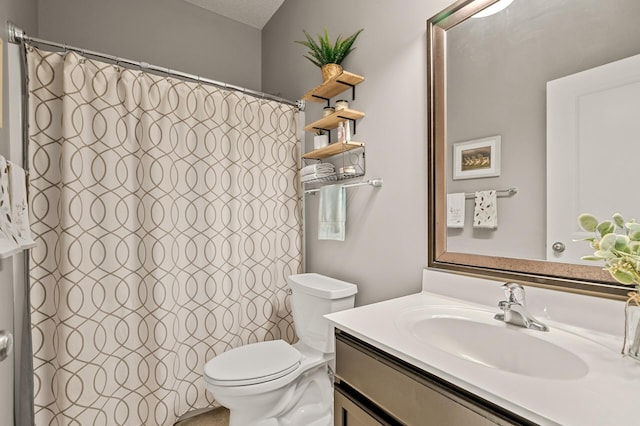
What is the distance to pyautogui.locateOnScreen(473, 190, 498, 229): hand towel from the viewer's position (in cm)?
108

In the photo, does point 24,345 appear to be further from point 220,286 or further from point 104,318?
point 220,286

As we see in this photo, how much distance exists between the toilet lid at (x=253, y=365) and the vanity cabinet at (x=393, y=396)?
513mm

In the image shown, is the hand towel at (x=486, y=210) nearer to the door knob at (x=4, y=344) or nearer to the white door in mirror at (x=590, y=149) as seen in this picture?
the white door in mirror at (x=590, y=149)

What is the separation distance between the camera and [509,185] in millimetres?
1031

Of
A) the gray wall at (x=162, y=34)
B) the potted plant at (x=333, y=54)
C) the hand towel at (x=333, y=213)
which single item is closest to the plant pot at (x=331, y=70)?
the potted plant at (x=333, y=54)

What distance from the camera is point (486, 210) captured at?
1.10 meters

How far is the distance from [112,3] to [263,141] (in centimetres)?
141

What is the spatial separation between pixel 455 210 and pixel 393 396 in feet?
2.36

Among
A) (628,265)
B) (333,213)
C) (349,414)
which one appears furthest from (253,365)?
(628,265)

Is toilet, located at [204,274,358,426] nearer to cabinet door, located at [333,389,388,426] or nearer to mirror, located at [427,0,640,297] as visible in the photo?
cabinet door, located at [333,389,388,426]

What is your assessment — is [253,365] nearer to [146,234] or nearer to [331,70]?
[146,234]

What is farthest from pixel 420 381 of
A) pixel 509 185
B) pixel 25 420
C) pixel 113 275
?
pixel 25 420

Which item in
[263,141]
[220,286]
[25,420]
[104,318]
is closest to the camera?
[25,420]

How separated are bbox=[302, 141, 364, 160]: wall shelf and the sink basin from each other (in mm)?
892
